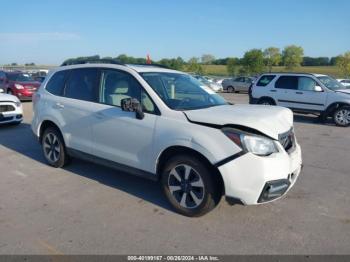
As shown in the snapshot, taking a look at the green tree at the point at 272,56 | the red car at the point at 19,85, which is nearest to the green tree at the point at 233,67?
the green tree at the point at 272,56

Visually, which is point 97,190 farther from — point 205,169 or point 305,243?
point 305,243

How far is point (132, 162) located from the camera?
4305mm

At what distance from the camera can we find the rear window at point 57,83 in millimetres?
5425

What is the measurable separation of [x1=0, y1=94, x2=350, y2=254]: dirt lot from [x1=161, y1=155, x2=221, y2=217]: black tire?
140 millimetres

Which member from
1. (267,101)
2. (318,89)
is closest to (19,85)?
(267,101)

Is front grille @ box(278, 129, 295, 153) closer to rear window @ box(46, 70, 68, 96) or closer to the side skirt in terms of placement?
the side skirt

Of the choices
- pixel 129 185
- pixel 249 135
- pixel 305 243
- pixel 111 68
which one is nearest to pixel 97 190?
pixel 129 185

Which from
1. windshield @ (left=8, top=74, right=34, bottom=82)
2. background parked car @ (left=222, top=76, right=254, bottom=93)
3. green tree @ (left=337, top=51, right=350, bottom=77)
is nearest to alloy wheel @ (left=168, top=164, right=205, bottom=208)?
windshield @ (left=8, top=74, right=34, bottom=82)

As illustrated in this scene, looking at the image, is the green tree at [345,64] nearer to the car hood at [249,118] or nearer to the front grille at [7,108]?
the front grille at [7,108]

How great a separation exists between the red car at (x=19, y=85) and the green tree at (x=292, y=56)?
186 ft

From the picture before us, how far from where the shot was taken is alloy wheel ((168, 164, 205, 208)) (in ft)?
12.2

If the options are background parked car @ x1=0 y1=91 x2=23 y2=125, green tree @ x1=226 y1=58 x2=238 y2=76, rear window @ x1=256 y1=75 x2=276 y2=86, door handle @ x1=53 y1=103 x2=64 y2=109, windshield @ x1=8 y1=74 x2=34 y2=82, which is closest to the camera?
door handle @ x1=53 y1=103 x2=64 y2=109

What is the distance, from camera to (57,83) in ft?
18.1

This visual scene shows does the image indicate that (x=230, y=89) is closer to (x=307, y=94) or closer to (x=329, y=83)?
(x=329, y=83)
